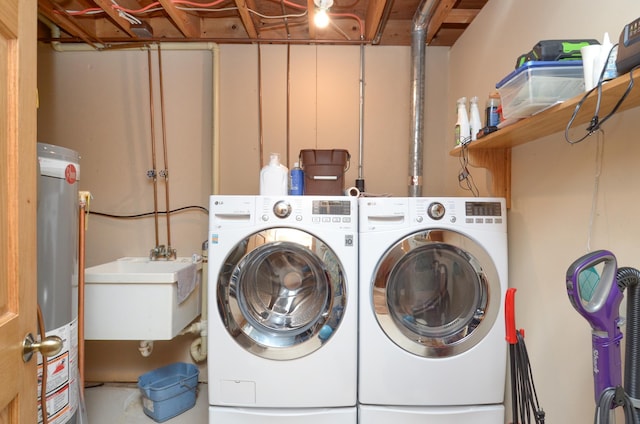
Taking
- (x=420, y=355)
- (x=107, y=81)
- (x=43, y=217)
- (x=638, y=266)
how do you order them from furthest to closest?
(x=107, y=81)
(x=420, y=355)
(x=43, y=217)
(x=638, y=266)

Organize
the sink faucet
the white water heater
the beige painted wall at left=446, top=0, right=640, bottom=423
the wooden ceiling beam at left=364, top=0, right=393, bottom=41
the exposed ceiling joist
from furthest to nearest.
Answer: the sink faucet
the exposed ceiling joist
the wooden ceiling beam at left=364, top=0, right=393, bottom=41
the white water heater
the beige painted wall at left=446, top=0, right=640, bottom=423

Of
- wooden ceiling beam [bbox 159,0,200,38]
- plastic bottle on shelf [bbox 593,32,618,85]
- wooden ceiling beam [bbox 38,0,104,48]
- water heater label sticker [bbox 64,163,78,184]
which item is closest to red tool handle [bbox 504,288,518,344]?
plastic bottle on shelf [bbox 593,32,618,85]

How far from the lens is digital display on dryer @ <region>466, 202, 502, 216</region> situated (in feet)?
4.83

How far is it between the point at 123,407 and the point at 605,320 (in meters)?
2.41

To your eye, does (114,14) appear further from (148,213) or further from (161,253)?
(161,253)

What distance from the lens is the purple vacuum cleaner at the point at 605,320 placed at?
85cm

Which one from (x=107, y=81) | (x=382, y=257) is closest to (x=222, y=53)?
(x=107, y=81)

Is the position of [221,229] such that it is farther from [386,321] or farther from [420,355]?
[420,355]

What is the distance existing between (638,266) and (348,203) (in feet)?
3.16

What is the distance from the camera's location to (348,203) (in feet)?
4.91

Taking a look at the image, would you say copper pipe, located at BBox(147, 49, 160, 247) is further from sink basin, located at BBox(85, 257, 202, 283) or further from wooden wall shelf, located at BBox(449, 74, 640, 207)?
wooden wall shelf, located at BBox(449, 74, 640, 207)

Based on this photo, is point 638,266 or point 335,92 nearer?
point 638,266

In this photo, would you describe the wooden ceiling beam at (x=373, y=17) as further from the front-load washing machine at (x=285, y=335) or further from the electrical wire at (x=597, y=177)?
the electrical wire at (x=597, y=177)

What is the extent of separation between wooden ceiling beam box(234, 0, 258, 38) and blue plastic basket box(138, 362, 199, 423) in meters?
2.15
